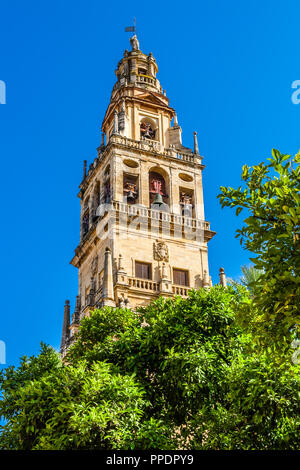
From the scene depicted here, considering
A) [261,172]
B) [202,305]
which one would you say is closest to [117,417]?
[202,305]

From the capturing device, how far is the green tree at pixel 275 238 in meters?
10.5

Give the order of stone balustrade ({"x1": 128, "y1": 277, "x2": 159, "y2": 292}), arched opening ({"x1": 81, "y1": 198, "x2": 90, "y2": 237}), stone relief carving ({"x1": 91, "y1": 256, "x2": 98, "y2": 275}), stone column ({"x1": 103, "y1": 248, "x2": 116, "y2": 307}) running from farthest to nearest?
arched opening ({"x1": 81, "y1": 198, "x2": 90, "y2": 237})
stone relief carving ({"x1": 91, "y1": 256, "x2": 98, "y2": 275})
stone balustrade ({"x1": 128, "y1": 277, "x2": 159, "y2": 292})
stone column ({"x1": 103, "y1": 248, "x2": 116, "y2": 307})

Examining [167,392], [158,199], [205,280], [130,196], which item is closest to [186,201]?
[158,199]

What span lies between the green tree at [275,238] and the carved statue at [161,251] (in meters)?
24.7

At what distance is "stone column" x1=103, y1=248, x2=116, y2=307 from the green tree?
20.6m

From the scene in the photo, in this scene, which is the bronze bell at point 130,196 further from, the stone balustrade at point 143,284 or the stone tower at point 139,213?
the stone balustrade at point 143,284

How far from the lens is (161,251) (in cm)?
3678

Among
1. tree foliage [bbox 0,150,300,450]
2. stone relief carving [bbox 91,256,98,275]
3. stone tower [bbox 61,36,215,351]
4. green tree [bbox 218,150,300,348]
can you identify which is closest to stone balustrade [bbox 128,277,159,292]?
stone tower [bbox 61,36,215,351]

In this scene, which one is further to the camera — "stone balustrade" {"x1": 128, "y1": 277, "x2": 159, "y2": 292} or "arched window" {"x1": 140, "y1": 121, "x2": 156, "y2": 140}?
"arched window" {"x1": 140, "y1": 121, "x2": 156, "y2": 140}

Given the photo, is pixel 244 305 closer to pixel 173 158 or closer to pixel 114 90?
pixel 173 158

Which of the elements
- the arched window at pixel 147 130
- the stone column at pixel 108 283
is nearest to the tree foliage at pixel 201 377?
the stone column at pixel 108 283

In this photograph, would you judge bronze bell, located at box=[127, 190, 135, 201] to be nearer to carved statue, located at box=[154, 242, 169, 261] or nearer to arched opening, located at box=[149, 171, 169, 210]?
arched opening, located at box=[149, 171, 169, 210]

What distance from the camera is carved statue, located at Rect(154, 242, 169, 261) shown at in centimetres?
3655

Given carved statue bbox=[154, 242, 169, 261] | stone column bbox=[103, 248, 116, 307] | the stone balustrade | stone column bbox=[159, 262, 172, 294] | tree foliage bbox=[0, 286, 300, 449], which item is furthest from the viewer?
carved statue bbox=[154, 242, 169, 261]
